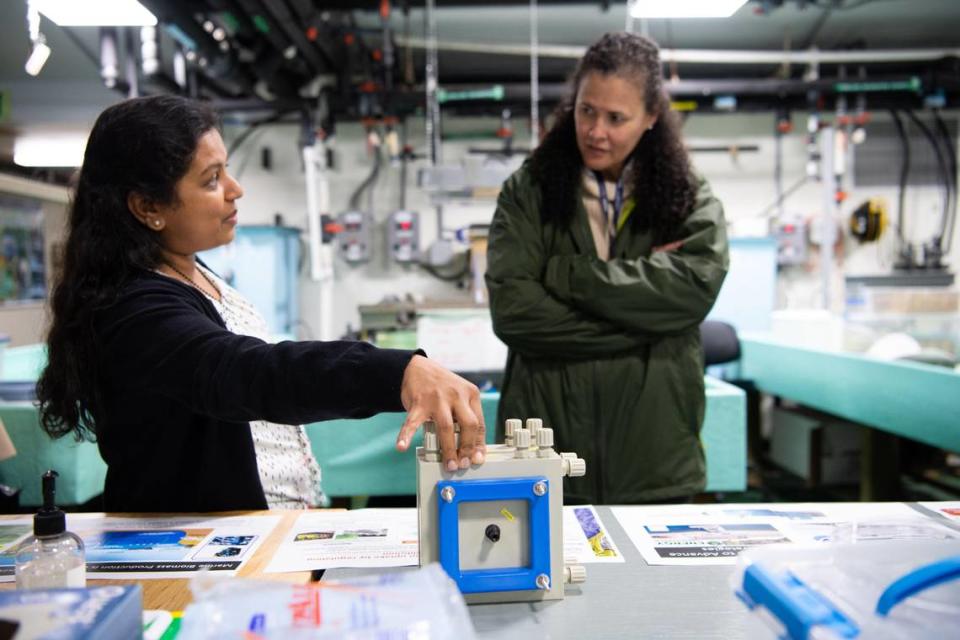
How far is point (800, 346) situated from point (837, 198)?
2.07m

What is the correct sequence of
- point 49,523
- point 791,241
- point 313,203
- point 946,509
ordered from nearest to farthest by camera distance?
point 49,523 < point 946,509 < point 313,203 < point 791,241

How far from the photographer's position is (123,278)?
3.31 ft

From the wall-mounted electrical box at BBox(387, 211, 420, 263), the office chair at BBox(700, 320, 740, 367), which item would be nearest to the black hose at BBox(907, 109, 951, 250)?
the office chair at BBox(700, 320, 740, 367)

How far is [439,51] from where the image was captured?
194 inches

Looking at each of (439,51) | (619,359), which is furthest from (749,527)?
(439,51)

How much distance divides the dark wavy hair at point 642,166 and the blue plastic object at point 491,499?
33.8 inches

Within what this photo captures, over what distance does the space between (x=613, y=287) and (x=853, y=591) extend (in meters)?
0.83

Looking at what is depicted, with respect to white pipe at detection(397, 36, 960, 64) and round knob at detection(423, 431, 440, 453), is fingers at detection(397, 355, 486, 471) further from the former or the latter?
white pipe at detection(397, 36, 960, 64)

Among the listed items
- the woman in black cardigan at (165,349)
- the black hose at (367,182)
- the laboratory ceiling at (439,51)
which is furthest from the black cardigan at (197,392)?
the black hose at (367,182)

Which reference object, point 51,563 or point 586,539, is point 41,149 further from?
point 586,539

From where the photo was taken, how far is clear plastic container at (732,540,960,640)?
529 mm

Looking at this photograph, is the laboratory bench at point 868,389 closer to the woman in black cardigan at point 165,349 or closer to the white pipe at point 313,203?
the woman in black cardigan at point 165,349

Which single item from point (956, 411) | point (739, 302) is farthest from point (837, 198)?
point (956, 411)

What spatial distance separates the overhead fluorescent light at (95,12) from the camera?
189cm
